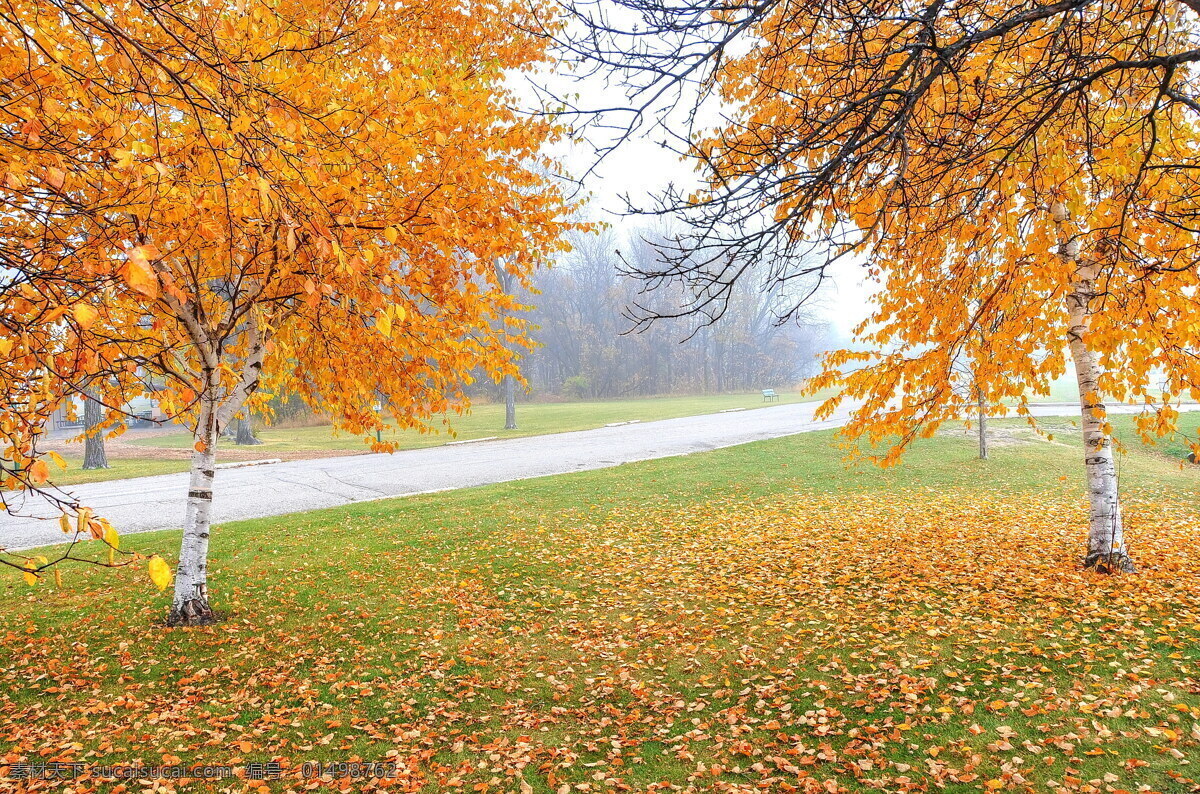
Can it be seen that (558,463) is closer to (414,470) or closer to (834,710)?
(414,470)

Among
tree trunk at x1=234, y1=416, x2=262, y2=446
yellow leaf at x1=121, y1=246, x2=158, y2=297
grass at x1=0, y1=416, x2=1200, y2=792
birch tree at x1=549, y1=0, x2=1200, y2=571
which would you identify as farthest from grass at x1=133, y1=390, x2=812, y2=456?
yellow leaf at x1=121, y1=246, x2=158, y2=297

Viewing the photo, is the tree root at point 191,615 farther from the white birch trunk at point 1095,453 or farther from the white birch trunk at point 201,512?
the white birch trunk at point 1095,453

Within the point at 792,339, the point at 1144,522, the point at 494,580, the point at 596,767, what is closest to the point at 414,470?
the point at 494,580

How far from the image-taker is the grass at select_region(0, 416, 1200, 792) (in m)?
4.02

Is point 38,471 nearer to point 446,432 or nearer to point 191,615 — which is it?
point 191,615

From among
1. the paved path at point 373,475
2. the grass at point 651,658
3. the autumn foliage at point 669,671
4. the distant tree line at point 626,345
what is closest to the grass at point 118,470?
the paved path at point 373,475

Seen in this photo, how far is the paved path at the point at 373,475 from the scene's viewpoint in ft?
37.3

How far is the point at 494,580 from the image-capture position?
7.63 metres

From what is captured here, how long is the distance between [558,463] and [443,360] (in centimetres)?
1045

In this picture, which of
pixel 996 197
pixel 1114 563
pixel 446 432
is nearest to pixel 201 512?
pixel 996 197

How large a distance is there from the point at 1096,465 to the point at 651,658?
4.94 meters

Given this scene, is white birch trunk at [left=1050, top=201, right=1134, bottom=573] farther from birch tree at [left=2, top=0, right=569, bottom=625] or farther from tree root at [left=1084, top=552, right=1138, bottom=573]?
birch tree at [left=2, top=0, right=569, bottom=625]

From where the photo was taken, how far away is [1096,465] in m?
6.72

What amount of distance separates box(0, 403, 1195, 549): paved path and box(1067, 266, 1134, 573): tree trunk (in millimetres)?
10311
